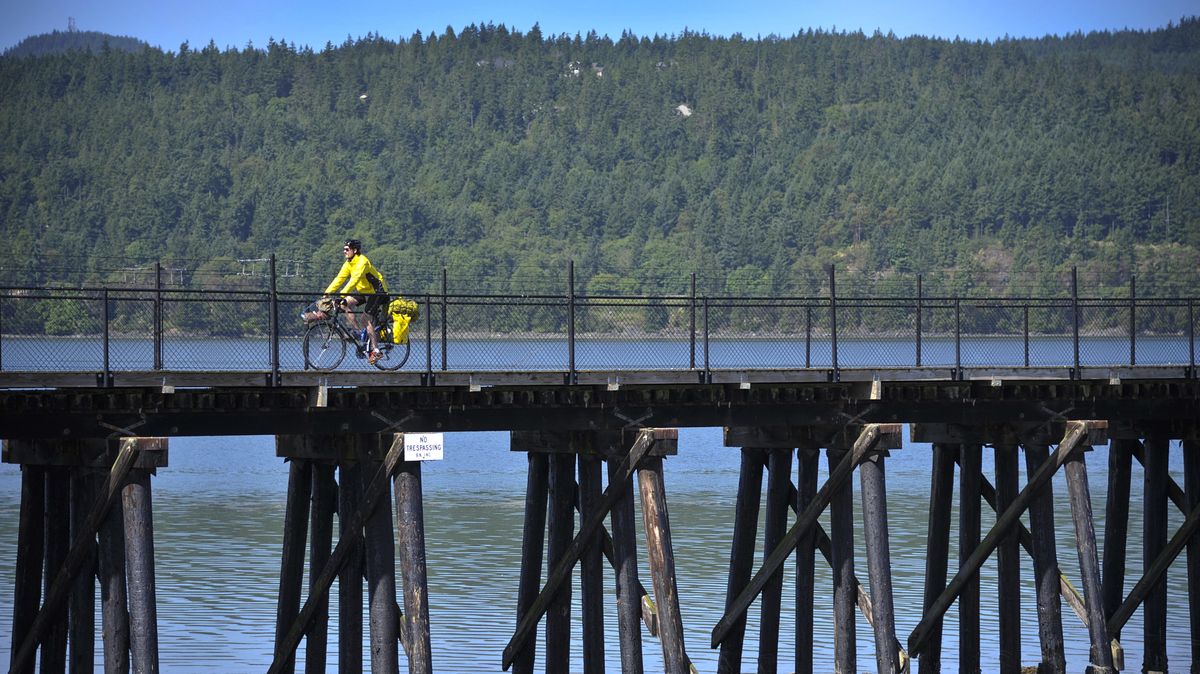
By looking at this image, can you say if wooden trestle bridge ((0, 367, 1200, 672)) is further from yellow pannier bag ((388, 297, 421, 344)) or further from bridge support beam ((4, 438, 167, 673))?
yellow pannier bag ((388, 297, 421, 344))

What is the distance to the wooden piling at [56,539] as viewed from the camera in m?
18.5

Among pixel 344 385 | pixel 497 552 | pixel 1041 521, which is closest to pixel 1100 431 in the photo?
pixel 1041 521

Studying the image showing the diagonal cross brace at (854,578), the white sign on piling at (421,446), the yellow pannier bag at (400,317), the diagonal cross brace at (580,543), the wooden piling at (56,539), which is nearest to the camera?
the wooden piling at (56,539)

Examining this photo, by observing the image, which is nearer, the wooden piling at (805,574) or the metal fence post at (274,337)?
the metal fence post at (274,337)

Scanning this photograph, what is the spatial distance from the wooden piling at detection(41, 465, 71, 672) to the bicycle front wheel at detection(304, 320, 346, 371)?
3.62 metres

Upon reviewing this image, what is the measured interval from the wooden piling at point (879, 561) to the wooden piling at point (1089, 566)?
2.84 m

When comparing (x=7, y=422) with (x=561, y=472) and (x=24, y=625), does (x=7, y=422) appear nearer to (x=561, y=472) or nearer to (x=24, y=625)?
(x=24, y=625)

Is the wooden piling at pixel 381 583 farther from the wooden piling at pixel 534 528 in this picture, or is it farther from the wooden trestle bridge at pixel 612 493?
the wooden piling at pixel 534 528

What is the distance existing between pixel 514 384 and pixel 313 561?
2857 mm

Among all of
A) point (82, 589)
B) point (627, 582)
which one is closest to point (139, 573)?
point (82, 589)

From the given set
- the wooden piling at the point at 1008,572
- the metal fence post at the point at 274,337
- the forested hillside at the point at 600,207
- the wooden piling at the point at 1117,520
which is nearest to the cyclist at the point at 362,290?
the metal fence post at the point at 274,337

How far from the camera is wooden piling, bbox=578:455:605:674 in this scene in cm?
2050

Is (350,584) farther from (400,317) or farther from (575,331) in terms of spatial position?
(575,331)

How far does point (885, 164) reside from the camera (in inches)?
7594
